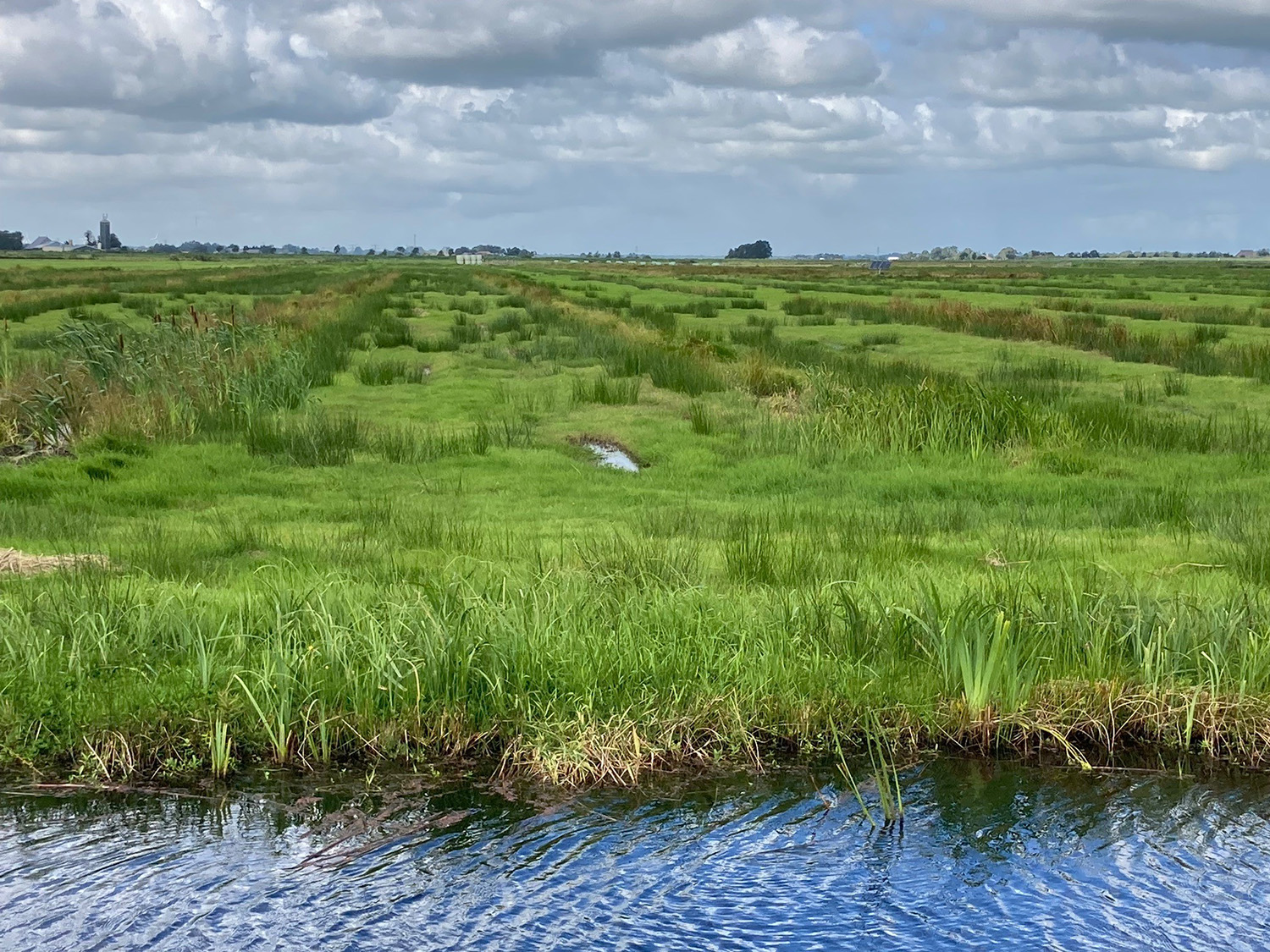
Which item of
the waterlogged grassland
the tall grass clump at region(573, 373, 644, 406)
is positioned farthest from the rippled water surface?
the tall grass clump at region(573, 373, 644, 406)

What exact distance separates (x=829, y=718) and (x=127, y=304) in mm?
37007

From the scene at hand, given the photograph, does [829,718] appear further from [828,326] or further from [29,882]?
[828,326]

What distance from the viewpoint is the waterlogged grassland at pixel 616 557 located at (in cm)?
618

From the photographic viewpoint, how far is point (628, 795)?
227 inches

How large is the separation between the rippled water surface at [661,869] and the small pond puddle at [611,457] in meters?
8.23

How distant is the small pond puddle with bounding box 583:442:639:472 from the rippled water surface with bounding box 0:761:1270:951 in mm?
8225

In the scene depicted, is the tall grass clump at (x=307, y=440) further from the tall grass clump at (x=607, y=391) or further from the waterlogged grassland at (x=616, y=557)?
the tall grass clump at (x=607, y=391)

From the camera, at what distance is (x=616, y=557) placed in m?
8.51

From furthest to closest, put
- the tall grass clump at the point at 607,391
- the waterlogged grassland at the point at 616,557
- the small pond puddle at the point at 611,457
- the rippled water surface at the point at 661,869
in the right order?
the tall grass clump at the point at 607,391
the small pond puddle at the point at 611,457
the waterlogged grassland at the point at 616,557
the rippled water surface at the point at 661,869

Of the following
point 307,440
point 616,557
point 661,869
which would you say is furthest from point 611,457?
point 661,869

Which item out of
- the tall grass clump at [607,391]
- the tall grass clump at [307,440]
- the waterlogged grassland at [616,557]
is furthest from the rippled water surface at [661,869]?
the tall grass clump at [607,391]

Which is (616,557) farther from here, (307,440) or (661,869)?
(307,440)

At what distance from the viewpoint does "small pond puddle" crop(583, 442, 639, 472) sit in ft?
46.2

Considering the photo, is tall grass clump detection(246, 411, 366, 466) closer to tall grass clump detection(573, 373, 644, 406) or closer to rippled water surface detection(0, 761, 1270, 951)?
tall grass clump detection(573, 373, 644, 406)
